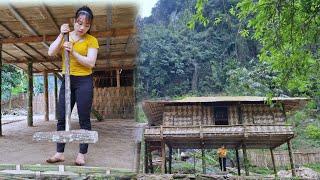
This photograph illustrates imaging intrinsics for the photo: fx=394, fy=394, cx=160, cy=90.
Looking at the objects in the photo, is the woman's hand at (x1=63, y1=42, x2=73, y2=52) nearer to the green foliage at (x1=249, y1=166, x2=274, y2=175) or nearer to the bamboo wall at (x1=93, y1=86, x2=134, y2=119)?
the bamboo wall at (x1=93, y1=86, x2=134, y2=119)

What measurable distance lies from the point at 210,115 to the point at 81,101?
41.8 ft

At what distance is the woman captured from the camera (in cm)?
186

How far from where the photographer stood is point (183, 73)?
34156mm

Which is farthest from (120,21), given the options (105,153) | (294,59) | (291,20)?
(294,59)

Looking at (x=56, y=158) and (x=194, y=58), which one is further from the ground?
(x=194, y=58)

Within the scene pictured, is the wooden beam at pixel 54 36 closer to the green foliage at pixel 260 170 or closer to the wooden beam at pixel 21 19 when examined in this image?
the wooden beam at pixel 21 19

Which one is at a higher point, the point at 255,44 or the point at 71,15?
the point at 255,44

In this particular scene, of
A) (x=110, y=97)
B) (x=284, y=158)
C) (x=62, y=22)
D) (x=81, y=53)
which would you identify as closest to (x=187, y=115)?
(x=110, y=97)

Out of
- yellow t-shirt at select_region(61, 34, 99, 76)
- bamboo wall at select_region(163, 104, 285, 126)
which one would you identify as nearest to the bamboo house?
bamboo wall at select_region(163, 104, 285, 126)

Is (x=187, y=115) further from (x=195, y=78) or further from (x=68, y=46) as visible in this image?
(x=195, y=78)

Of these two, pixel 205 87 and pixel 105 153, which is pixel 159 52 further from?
pixel 105 153

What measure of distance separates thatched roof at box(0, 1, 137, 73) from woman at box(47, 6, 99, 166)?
0.31 m

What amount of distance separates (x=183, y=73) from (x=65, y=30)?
1272 inches

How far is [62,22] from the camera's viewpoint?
259 centimetres
